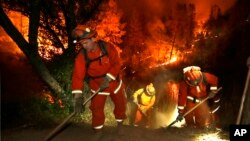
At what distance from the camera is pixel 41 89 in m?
11.3

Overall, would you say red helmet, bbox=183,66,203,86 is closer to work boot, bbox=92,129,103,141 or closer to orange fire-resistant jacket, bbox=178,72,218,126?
orange fire-resistant jacket, bbox=178,72,218,126

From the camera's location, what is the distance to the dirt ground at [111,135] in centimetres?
667

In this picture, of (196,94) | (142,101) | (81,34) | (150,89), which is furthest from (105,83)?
(142,101)

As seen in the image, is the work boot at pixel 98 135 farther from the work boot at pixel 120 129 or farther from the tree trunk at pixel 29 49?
the tree trunk at pixel 29 49

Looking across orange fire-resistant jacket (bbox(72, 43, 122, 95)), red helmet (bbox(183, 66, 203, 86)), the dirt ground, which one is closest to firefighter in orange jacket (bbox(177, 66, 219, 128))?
red helmet (bbox(183, 66, 203, 86))

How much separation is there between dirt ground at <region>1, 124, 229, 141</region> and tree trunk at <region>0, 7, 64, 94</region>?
6.38 ft

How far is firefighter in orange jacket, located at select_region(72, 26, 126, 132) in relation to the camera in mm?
6252

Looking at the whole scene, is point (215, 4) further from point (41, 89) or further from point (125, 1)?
point (41, 89)

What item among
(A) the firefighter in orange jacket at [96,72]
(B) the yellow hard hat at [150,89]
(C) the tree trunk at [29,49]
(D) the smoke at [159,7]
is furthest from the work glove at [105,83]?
(D) the smoke at [159,7]

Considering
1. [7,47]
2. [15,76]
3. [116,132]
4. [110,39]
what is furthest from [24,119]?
[110,39]

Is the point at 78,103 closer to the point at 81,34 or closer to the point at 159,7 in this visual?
the point at 81,34

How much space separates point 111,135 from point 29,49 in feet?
12.1

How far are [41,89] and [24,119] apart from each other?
2.45 metres

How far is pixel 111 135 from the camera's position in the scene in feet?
22.3
